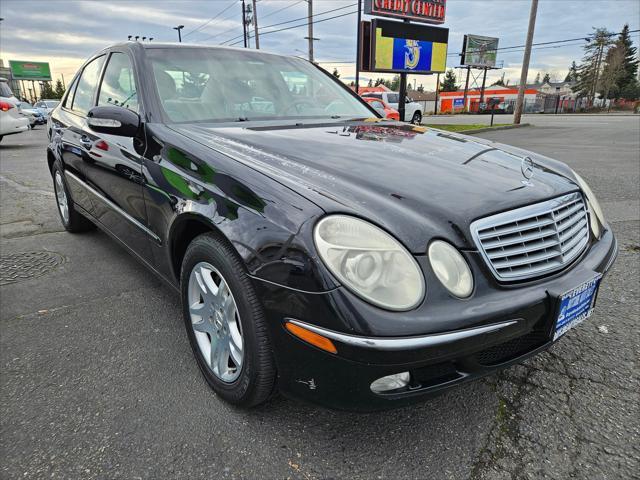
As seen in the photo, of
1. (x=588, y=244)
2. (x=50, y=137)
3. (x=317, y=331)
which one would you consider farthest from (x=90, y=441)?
(x=50, y=137)

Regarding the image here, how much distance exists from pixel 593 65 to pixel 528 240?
9009 cm

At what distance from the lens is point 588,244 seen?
2043mm

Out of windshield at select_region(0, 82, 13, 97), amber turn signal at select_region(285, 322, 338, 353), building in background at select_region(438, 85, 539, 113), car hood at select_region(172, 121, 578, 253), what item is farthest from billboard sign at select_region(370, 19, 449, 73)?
building in background at select_region(438, 85, 539, 113)

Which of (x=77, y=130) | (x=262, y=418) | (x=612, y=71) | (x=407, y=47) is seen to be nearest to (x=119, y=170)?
(x=77, y=130)

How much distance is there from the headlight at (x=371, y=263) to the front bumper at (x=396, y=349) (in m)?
0.09

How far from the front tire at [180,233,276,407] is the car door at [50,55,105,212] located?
182 centimetres

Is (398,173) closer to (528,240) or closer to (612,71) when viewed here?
(528,240)

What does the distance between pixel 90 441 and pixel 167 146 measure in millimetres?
1324

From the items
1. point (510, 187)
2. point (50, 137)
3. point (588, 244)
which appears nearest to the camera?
point (510, 187)

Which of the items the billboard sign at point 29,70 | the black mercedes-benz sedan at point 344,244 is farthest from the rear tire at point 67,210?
the billboard sign at point 29,70

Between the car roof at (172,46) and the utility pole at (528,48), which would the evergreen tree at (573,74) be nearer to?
the utility pole at (528,48)

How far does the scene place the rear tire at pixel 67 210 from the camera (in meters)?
4.16

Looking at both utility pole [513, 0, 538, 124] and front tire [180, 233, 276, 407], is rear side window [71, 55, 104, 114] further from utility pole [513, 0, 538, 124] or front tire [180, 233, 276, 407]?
utility pole [513, 0, 538, 124]

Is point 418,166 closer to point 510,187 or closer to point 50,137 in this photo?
point 510,187
